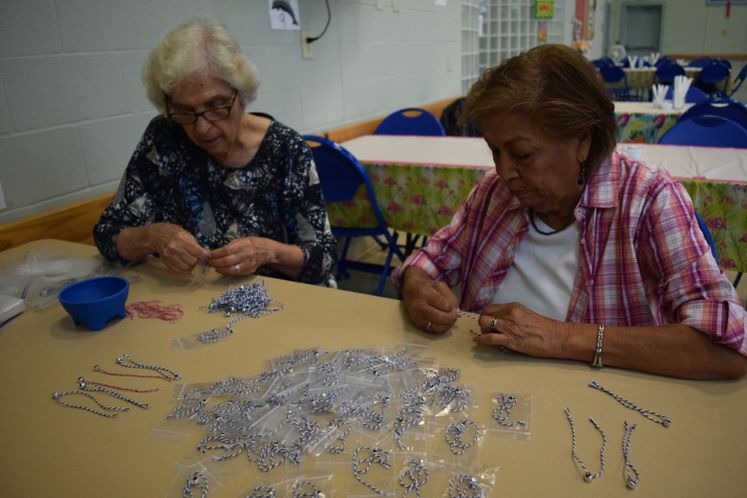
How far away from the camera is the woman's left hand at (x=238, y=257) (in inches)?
53.6

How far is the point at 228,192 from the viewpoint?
1.66 meters

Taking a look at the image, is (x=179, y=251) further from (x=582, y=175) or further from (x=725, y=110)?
(x=725, y=110)

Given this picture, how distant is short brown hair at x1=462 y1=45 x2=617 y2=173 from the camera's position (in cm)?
102

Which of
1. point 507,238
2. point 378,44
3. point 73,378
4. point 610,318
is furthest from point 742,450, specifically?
point 378,44

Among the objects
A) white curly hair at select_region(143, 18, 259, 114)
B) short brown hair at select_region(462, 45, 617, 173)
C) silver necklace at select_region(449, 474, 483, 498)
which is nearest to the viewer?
silver necklace at select_region(449, 474, 483, 498)

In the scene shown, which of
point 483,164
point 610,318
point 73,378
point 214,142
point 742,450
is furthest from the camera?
point 483,164

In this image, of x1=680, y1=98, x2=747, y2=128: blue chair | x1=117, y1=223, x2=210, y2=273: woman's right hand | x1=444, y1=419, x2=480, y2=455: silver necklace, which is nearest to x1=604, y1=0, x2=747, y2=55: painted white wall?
x1=680, y1=98, x2=747, y2=128: blue chair

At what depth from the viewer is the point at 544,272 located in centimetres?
124

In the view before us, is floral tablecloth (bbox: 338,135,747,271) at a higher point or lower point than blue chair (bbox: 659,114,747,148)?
lower

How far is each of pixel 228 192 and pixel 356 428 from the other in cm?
104

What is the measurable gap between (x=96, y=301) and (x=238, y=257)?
1.12 feet

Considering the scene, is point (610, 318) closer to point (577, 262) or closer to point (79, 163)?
point (577, 262)

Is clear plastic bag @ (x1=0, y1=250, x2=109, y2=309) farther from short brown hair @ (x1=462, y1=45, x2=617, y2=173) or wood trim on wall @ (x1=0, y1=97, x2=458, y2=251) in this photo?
short brown hair @ (x1=462, y1=45, x2=617, y2=173)

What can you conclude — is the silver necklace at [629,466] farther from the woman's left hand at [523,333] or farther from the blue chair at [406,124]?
the blue chair at [406,124]
